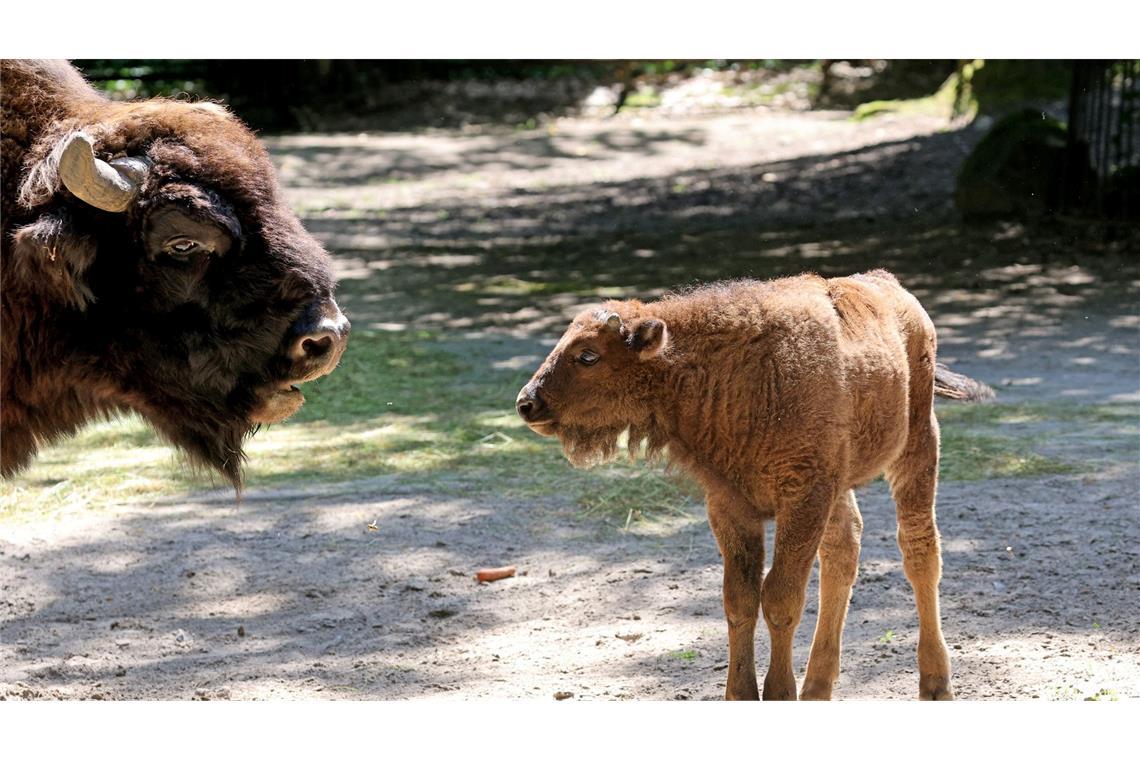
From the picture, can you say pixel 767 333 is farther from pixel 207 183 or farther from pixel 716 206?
pixel 716 206

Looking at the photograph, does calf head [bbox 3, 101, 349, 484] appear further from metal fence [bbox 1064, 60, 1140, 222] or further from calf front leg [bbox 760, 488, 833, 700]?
metal fence [bbox 1064, 60, 1140, 222]

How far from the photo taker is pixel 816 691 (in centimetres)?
488

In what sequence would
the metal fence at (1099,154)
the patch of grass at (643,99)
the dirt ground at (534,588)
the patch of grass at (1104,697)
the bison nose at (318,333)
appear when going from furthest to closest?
the patch of grass at (643,99) → the metal fence at (1099,154) → the dirt ground at (534,588) → the patch of grass at (1104,697) → the bison nose at (318,333)

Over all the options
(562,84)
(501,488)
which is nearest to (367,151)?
(562,84)

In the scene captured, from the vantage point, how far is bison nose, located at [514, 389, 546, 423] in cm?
462

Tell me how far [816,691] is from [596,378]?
4.94 feet

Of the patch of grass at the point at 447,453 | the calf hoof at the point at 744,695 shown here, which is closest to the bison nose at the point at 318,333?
the calf hoof at the point at 744,695

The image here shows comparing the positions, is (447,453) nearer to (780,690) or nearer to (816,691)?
(816,691)

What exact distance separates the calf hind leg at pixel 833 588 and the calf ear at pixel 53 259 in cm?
288

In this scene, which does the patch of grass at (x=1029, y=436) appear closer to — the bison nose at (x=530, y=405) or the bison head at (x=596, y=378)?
the bison head at (x=596, y=378)

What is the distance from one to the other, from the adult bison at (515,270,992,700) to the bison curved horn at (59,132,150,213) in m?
1.53

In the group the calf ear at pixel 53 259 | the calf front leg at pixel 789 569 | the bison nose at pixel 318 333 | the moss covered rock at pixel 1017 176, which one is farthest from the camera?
the moss covered rock at pixel 1017 176

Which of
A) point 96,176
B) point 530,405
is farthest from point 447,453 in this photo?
point 96,176

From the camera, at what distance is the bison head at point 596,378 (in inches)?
181
